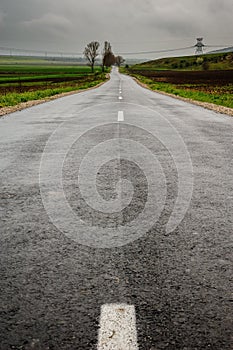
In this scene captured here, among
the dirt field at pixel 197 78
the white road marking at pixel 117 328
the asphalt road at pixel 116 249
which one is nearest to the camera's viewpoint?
the white road marking at pixel 117 328

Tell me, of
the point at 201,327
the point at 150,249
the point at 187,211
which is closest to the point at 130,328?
the point at 201,327

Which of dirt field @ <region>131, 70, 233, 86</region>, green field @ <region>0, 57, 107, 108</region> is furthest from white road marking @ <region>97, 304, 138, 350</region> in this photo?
dirt field @ <region>131, 70, 233, 86</region>

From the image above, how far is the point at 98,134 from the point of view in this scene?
9.44 metres

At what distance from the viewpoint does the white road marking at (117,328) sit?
208 cm

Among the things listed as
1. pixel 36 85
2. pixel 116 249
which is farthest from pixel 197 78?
pixel 116 249

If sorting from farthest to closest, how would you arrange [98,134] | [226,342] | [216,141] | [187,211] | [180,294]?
1. [98,134]
2. [216,141]
3. [187,211]
4. [180,294]
5. [226,342]

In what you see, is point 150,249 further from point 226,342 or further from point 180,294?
point 226,342

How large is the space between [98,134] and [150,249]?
21.0ft

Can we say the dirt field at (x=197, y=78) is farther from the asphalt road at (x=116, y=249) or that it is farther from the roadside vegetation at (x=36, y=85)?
the asphalt road at (x=116, y=249)

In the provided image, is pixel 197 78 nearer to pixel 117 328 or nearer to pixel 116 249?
pixel 116 249

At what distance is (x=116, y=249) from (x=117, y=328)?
3.57ft

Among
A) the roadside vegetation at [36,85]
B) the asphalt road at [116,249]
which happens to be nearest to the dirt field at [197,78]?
the roadside vegetation at [36,85]

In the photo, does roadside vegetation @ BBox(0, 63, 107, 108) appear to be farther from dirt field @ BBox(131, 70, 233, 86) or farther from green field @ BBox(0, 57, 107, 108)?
dirt field @ BBox(131, 70, 233, 86)

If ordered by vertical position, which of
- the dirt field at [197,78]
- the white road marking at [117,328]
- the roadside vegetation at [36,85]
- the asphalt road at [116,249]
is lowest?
the dirt field at [197,78]
